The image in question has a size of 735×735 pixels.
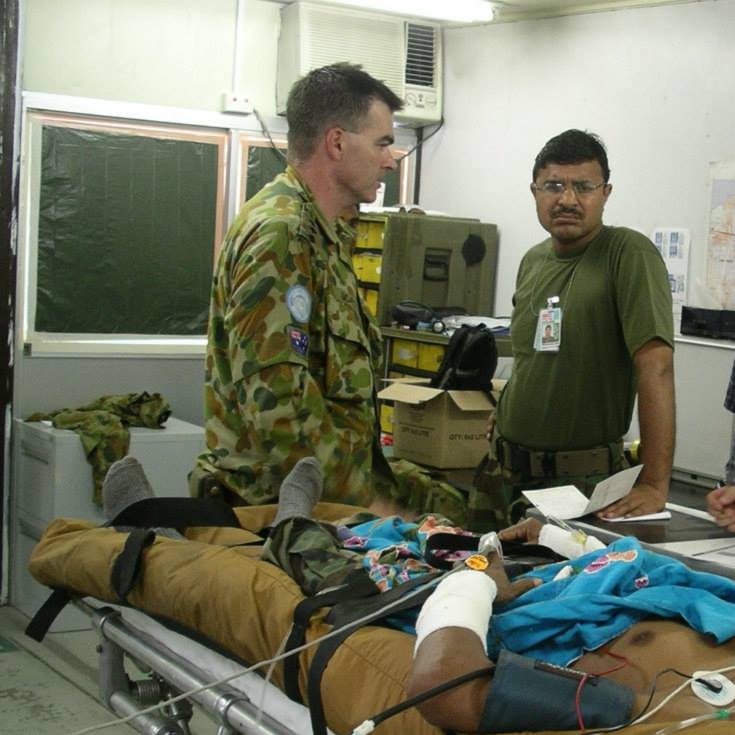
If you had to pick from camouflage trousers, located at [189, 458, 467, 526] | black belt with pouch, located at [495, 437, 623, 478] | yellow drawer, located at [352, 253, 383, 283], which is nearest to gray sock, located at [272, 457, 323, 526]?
black belt with pouch, located at [495, 437, 623, 478]

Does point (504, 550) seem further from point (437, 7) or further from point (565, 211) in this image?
point (437, 7)

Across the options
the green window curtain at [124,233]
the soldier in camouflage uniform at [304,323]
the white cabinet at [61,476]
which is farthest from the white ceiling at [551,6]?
the soldier in camouflage uniform at [304,323]

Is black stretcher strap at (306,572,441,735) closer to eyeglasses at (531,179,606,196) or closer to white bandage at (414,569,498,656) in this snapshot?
white bandage at (414,569,498,656)

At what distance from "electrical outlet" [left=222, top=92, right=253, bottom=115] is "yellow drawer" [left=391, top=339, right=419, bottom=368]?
1.31 meters

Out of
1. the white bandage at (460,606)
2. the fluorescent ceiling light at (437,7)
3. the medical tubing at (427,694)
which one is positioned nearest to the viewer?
the medical tubing at (427,694)

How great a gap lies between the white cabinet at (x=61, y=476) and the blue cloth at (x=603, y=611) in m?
3.33

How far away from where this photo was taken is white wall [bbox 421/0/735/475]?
14.6 ft

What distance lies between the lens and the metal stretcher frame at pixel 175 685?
1780 mm

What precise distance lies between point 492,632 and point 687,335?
10.3 feet

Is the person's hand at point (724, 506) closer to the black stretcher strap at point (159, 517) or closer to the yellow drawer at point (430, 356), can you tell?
the black stretcher strap at point (159, 517)

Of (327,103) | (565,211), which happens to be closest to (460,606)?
(327,103)

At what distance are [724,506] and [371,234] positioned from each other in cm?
336

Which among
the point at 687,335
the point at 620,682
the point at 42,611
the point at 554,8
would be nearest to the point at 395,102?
the point at 42,611

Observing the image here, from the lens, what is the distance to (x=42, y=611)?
229 cm
